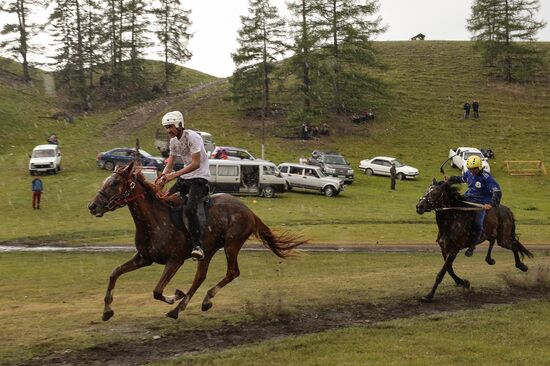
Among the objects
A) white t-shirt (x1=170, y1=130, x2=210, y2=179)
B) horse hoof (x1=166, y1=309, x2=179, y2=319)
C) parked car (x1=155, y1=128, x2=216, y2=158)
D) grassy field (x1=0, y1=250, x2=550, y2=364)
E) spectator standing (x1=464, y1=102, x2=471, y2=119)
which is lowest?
grassy field (x1=0, y1=250, x2=550, y2=364)

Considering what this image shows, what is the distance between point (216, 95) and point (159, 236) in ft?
248

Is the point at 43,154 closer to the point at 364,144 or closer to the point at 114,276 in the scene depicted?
the point at 364,144

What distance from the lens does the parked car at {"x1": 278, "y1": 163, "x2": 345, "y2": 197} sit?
134 feet

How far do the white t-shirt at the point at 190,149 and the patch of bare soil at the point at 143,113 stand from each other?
55.5m

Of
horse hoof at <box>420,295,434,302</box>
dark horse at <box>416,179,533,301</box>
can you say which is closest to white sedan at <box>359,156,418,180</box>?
dark horse at <box>416,179,533,301</box>

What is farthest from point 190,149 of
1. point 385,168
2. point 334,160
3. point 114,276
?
point 385,168

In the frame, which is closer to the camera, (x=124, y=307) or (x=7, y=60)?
(x=124, y=307)

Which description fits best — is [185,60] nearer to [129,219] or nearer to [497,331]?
[129,219]

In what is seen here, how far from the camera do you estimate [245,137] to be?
63938 millimetres

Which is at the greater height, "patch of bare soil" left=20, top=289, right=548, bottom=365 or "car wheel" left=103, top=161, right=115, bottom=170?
"car wheel" left=103, top=161, right=115, bottom=170

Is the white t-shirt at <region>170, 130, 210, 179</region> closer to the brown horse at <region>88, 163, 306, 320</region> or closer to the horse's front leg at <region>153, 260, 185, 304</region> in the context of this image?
the brown horse at <region>88, 163, 306, 320</region>

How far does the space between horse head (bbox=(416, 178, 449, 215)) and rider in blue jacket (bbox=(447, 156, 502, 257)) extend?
1.29 feet

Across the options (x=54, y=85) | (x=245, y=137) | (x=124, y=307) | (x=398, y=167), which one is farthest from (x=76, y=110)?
(x=124, y=307)

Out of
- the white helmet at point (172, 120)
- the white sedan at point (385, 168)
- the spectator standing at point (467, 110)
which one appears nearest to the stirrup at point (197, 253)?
the white helmet at point (172, 120)
